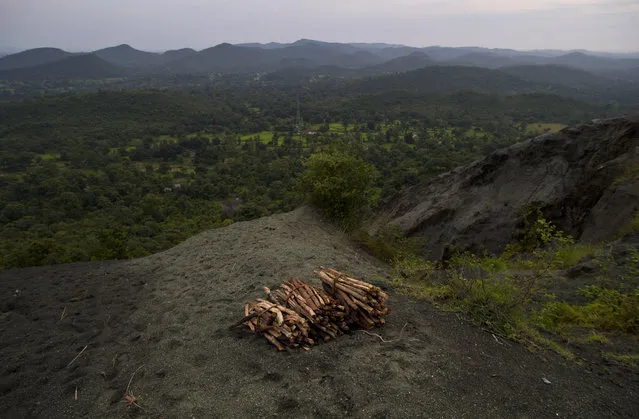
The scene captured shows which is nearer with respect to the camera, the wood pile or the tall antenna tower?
the wood pile

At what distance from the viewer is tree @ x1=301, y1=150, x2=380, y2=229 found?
12938mm

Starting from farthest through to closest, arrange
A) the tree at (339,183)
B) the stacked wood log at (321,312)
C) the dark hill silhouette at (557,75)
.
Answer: the dark hill silhouette at (557,75) → the tree at (339,183) → the stacked wood log at (321,312)

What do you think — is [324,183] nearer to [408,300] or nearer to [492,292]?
[408,300]

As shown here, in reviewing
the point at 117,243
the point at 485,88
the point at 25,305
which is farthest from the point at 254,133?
the point at 485,88

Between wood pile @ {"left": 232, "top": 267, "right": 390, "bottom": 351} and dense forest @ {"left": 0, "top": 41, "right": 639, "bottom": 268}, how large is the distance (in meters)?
8.67

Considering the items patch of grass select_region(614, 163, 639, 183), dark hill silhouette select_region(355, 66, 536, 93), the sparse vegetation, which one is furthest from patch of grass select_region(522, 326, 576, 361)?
dark hill silhouette select_region(355, 66, 536, 93)

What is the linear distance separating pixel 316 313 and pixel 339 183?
784 centimetres

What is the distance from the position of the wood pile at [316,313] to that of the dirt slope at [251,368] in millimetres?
201

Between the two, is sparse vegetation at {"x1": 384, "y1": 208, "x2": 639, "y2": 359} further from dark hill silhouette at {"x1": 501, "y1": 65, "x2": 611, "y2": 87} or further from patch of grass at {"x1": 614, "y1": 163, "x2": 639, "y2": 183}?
dark hill silhouette at {"x1": 501, "y1": 65, "x2": 611, "y2": 87}

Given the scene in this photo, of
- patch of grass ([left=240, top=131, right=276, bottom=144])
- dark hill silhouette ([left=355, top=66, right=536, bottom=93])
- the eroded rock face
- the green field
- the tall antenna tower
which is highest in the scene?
dark hill silhouette ([left=355, top=66, right=536, bottom=93])

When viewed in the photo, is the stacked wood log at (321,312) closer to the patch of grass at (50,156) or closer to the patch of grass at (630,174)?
the patch of grass at (630,174)

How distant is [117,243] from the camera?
44.8 ft

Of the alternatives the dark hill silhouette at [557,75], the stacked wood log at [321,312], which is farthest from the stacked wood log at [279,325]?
the dark hill silhouette at [557,75]

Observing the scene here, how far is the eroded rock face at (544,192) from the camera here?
11344 mm
